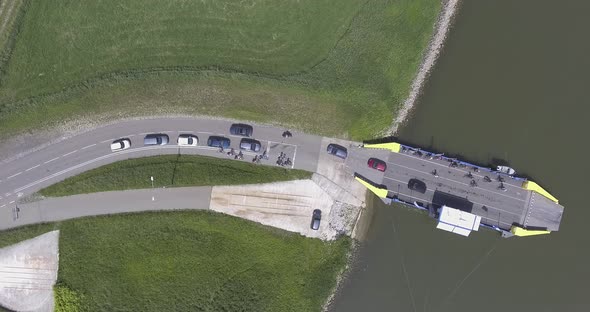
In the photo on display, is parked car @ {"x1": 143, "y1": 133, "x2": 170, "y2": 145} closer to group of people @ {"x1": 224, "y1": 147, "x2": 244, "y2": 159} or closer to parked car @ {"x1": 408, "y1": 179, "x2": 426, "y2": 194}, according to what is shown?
group of people @ {"x1": 224, "y1": 147, "x2": 244, "y2": 159}

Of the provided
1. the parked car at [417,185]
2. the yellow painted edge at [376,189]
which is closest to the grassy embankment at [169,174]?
the yellow painted edge at [376,189]

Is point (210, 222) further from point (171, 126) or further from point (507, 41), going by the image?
point (507, 41)

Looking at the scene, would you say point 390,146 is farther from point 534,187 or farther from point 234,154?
point 234,154

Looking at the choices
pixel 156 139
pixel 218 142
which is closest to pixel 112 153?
pixel 156 139

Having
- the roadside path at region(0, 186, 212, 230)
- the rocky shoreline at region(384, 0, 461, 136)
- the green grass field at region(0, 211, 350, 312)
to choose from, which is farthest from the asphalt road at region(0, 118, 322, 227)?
the rocky shoreline at region(384, 0, 461, 136)

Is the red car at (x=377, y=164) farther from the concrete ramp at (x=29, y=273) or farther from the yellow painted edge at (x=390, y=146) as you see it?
the concrete ramp at (x=29, y=273)

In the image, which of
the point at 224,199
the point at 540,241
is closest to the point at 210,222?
the point at 224,199
